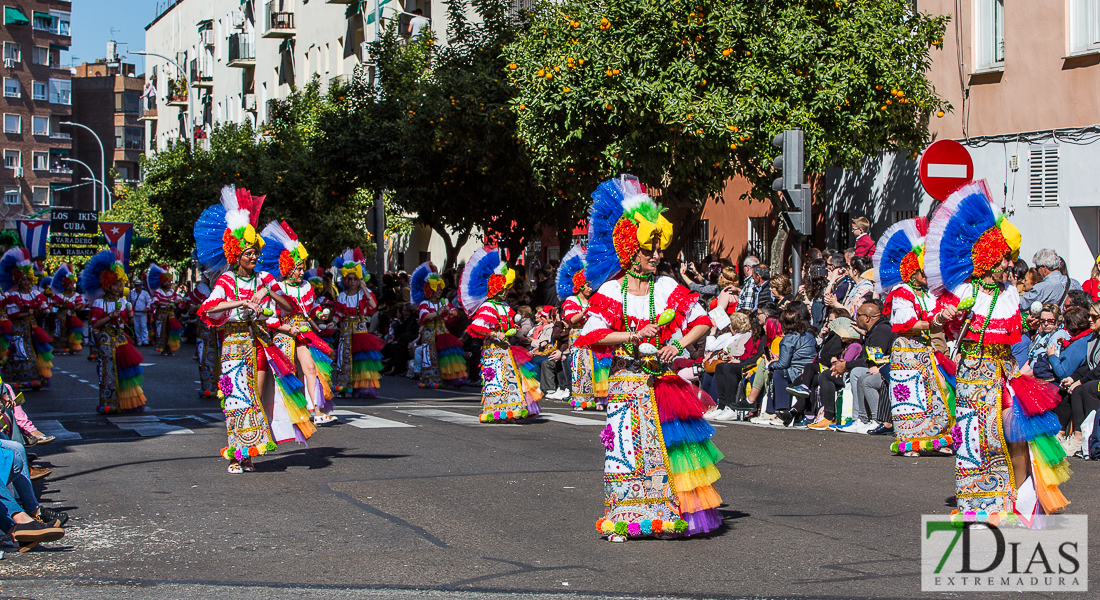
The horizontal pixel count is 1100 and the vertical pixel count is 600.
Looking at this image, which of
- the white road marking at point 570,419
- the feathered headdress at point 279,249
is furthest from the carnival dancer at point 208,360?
the feathered headdress at point 279,249

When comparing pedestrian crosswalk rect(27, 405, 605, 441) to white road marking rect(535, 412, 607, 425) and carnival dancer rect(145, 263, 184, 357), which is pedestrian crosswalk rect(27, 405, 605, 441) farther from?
carnival dancer rect(145, 263, 184, 357)

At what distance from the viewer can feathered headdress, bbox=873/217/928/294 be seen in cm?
1093

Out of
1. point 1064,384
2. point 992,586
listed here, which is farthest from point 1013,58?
A: point 992,586

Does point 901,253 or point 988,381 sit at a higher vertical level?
point 901,253

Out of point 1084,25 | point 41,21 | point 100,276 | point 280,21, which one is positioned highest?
point 41,21

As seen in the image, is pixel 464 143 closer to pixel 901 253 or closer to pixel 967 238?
pixel 901 253

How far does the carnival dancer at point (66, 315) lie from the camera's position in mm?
28789

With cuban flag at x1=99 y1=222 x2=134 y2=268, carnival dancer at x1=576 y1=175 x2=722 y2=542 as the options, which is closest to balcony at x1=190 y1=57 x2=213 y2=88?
cuban flag at x1=99 y1=222 x2=134 y2=268

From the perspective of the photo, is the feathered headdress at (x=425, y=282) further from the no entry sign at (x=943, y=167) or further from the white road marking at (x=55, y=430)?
the no entry sign at (x=943, y=167)

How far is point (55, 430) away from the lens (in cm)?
1437

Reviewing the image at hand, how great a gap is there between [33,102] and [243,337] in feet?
282

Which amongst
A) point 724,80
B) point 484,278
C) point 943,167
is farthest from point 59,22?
point 943,167

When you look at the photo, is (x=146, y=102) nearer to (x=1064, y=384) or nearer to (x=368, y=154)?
(x=368, y=154)

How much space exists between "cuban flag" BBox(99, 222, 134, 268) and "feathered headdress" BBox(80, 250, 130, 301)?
14.9m
